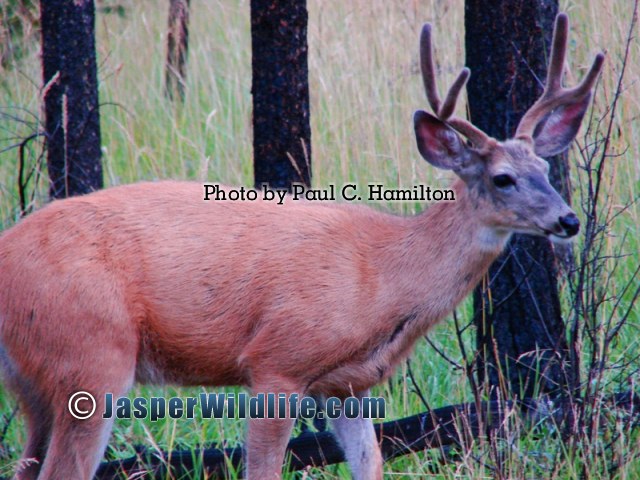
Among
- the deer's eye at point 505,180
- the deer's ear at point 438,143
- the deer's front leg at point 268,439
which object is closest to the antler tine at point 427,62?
the deer's ear at point 438,143

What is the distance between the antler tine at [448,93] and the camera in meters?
4.92

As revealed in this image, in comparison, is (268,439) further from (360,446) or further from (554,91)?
(554,91)

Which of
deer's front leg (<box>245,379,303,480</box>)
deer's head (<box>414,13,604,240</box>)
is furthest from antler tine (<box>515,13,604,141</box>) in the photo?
deer's front leg (<box>245,379,303,480</box>)

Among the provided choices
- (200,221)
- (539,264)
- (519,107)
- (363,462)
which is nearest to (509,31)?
(519,107)

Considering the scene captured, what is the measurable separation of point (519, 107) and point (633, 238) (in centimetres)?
168

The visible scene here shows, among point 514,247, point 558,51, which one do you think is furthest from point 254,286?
point 558,51

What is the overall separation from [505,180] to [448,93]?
508 millimetres

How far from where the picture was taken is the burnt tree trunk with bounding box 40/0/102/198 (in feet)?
22.6

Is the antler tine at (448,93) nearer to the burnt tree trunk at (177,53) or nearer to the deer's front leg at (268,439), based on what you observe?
the deer's front leg at (268,439)

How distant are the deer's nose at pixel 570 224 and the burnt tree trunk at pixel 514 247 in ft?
3.20

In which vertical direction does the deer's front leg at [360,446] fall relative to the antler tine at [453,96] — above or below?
below

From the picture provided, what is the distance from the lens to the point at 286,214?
5410 mm

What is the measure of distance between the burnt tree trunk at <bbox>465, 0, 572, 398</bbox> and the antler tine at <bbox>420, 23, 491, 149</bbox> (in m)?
0.87
